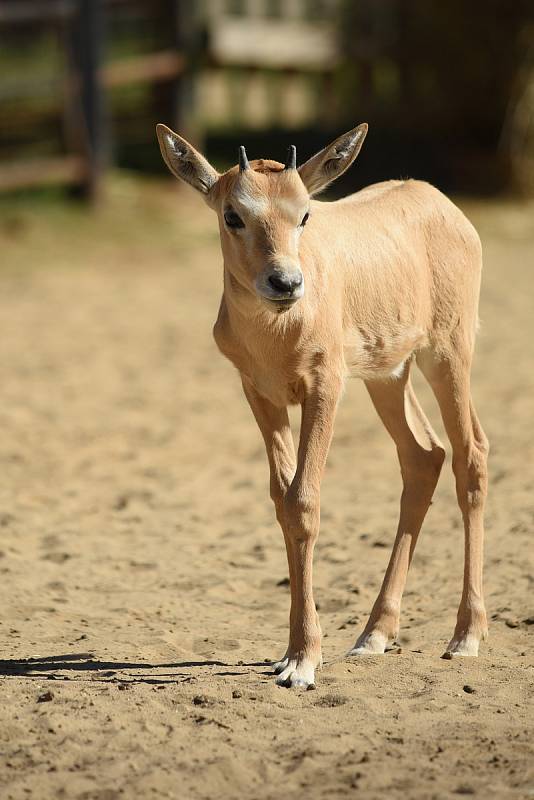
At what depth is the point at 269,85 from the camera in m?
19.8

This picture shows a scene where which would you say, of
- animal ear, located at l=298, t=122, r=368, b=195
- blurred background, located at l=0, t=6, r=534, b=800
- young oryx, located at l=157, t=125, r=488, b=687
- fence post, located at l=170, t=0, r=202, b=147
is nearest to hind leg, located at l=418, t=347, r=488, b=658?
young oryx, located at l=157, t=125, r=488, b=687

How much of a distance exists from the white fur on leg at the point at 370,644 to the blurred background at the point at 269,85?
37.5 ft

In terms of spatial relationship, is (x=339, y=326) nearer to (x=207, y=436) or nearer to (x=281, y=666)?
(x=281, y=666)

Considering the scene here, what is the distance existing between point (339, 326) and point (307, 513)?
808 mm

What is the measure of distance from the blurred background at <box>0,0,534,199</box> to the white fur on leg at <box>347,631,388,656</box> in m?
11.4

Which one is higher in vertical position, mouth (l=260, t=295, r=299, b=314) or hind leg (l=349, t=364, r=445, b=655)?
mouth (l=260, t=295, r=299, b=314)

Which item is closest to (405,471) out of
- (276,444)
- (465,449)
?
(465,449)

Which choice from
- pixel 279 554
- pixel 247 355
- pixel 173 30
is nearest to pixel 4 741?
pixel 247 355

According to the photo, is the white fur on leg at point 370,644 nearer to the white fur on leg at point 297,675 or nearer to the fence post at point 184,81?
the white fur on leg at point 297,675

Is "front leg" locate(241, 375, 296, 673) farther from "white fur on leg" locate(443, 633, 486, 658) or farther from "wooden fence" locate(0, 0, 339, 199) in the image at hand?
"wooden fence" locate(0, 0, 339, 199)

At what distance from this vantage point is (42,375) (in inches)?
421

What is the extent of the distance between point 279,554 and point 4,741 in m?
2.81

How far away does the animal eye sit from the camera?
5.04m

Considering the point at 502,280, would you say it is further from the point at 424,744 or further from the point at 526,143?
the point at 424,744
